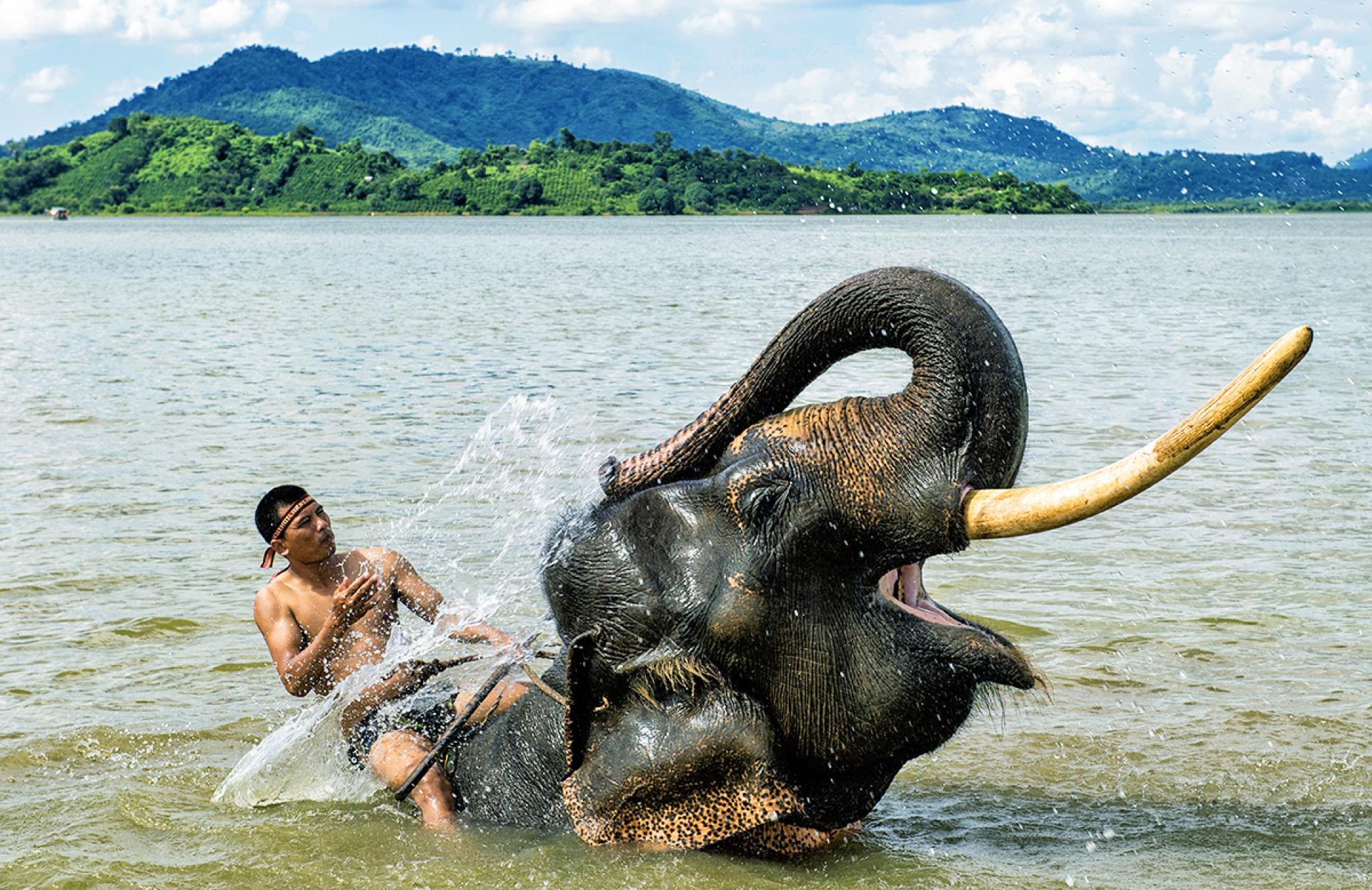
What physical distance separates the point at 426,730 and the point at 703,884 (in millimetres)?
1279

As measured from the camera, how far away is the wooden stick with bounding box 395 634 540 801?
534 cm

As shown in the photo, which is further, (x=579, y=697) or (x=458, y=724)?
(x=458, y=724)

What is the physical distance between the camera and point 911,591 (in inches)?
182

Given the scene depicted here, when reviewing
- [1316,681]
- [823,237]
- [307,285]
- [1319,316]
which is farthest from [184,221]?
[1316,681]

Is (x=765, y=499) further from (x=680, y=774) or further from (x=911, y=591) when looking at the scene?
(x=680, y=774)

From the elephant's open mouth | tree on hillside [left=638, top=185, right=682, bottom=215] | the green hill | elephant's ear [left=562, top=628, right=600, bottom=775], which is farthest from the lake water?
tree on hillside [left=638, top=185, right=682, bottom=215]

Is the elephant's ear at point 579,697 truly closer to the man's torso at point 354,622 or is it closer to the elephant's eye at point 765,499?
the elephant's eye at point 765,499

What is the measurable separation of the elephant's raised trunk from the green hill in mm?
133274

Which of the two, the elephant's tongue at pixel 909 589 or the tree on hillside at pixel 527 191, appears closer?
the elephant's tongue at pixel 909 589

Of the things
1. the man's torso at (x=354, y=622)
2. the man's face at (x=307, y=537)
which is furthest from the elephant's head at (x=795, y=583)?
the man's face at (x=307, y=537)

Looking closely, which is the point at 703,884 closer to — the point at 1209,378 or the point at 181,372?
the point at 1209,378

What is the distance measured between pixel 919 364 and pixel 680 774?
4.45 feet

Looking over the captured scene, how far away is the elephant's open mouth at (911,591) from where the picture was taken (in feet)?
14.8

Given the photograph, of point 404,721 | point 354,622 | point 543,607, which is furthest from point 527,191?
point 404,721
